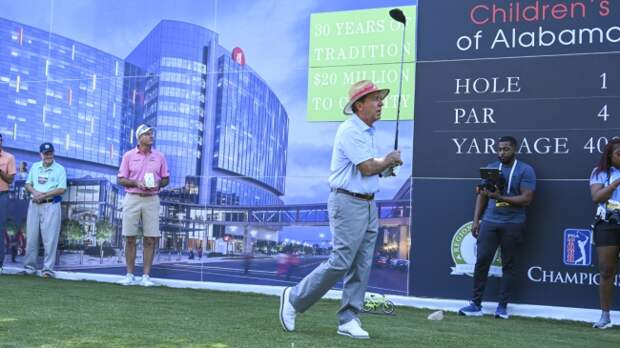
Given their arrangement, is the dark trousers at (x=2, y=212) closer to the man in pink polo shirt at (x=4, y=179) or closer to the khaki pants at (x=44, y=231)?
the man in pink polo shirt at (x=4, y=179)

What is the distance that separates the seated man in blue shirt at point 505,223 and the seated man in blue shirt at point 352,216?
7.34ft

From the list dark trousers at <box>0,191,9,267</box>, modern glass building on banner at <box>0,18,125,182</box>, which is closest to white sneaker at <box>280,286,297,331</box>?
modern glass building on banner at <box>0,18,125,182</box>

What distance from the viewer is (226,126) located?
7582mm

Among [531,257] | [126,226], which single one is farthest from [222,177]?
[531,257]

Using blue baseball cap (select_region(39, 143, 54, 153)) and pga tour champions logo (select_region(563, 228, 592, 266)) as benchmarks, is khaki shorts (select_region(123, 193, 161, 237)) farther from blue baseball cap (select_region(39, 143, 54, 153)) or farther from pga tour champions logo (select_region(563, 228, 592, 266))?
pga tour champions logo (select_region(563, 228, 592, 266))

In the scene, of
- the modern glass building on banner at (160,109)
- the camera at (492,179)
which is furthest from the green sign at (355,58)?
the camera at (492,179)

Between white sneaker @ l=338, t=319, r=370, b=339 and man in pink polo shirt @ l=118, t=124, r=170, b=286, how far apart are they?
12.4ft

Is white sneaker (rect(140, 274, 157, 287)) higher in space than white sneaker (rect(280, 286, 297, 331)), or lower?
lower

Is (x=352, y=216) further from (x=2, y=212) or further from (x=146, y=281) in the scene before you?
(x=2, y=212)

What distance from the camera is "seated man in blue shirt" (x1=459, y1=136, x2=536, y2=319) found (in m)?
6.11

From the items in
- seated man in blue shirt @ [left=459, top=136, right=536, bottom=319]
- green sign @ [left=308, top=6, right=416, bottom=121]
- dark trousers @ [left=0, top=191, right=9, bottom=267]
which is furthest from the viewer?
dark trousers @ [left=0, top=191, right=9, bottom=267]

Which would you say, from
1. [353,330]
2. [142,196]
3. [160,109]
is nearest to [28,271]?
[142,196]

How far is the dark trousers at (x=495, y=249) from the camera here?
20.0ft

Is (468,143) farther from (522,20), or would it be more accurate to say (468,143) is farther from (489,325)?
(489,325)
